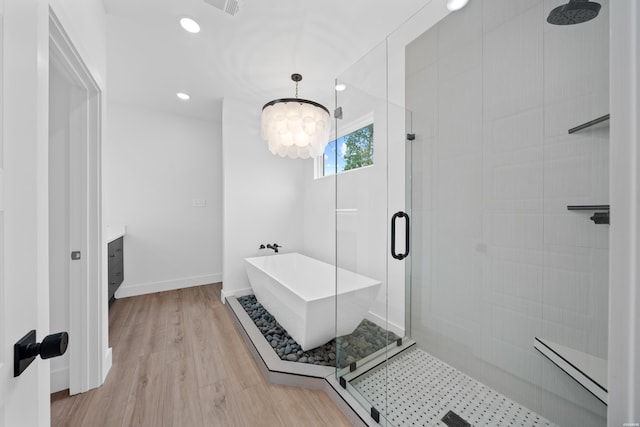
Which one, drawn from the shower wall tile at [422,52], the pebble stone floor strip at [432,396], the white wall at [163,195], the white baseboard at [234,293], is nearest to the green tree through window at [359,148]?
the shower wall tile at [422,52]

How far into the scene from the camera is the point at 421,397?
1.45 metres

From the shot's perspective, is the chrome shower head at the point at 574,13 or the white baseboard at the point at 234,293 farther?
→ the white baseboard at the point at 234,293

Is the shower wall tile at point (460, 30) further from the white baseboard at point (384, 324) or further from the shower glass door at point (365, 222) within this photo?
the white baseboard at point (384, 324)

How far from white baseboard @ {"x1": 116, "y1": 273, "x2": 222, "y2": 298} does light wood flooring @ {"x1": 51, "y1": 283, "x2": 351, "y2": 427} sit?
930mm

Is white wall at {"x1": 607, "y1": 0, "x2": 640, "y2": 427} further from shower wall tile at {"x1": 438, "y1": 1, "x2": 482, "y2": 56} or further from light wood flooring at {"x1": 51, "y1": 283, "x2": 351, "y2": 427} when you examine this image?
light wood flooring at {"x1": 51, "y1": 283, "x2": 351, "y2": 427}

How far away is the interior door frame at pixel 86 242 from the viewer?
153 centimetres

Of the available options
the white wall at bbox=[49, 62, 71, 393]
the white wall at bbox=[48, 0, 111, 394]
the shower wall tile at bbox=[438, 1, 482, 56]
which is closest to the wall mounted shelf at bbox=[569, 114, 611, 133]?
the shower wall tile at bbox=[438, 1, 482, 56]

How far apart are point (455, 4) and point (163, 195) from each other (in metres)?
3.83

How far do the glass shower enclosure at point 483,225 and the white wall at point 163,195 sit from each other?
263 centimetres

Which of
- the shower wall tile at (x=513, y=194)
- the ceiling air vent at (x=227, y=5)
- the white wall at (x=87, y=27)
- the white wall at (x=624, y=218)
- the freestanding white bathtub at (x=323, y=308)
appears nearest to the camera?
the white wall at (x=624, y=218)

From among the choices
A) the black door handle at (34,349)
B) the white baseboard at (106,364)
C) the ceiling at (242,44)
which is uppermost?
the ceiling at (242,44)

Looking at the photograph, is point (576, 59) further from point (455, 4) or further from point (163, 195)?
point (163, 195)

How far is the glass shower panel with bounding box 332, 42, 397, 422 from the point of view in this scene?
5.94 ft

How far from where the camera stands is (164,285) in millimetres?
3496
